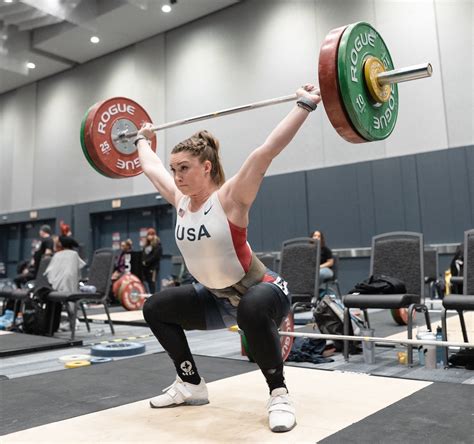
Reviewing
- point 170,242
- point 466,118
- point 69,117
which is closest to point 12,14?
point 69,117

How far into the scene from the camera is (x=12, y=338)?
3.96 meters

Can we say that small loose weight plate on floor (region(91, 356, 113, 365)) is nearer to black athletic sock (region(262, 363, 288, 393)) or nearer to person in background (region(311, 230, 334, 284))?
black athletic sock (region(262, 363, 288, 393))

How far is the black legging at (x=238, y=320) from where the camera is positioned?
1.62m

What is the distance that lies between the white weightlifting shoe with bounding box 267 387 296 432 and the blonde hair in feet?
2.68

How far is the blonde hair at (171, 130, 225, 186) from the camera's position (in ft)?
5.86

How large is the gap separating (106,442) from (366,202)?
5.85 m

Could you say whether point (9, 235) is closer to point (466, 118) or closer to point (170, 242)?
point (170, 242)

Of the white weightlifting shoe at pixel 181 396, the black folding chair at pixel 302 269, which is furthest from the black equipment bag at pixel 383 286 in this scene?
the white weightlifting shoe at pixel 181 396

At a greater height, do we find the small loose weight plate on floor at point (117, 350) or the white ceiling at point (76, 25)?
the white ceiling at point (76, 25)

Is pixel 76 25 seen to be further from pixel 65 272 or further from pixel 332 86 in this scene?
pixel 332 86

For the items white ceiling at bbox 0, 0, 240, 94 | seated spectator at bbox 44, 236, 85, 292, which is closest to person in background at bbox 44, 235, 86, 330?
seated spectator at bbox 44, 236, 85, 292

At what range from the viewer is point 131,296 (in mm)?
6516

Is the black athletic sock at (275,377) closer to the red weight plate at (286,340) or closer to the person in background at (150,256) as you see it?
the red weight plate at (286,340)

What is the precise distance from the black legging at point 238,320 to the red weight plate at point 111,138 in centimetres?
104
